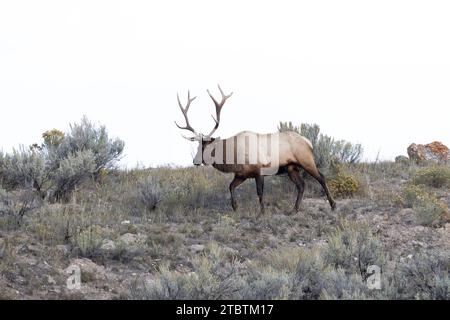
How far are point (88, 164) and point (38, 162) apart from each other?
101 centimetres

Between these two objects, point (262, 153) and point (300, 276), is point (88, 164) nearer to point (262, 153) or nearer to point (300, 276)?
point (262, 153)

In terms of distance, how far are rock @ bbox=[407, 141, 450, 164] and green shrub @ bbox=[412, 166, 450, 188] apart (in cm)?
291

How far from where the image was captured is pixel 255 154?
1284 cm

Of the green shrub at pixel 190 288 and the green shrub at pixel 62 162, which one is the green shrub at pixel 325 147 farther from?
the green shrub at pixel 190 288

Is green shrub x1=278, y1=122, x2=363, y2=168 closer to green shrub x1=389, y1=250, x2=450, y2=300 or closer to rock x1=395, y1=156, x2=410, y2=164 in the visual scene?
rock x1=395, y1=156, x2=410, y2=164

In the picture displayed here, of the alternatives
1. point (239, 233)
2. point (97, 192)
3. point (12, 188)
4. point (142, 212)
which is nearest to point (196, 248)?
point (239, 233)

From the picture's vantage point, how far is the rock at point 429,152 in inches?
687

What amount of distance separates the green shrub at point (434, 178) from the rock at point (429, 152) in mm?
2906

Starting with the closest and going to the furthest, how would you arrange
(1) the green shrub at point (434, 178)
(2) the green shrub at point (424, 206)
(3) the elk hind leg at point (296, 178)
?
(2) the green shrub at point (424, 206) < (3) the elk hind leg at point (296, 178) < (1) the green shrub at point (434, 178)

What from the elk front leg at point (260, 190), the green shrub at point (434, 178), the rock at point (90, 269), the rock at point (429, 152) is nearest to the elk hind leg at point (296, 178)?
the elk front leg at point (260, 190)

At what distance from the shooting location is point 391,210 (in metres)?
12.4

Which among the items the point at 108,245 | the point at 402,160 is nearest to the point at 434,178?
the point at 402,160

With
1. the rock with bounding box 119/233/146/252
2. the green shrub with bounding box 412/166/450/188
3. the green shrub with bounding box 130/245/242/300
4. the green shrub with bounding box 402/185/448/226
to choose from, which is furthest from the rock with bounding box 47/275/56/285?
the green shrub with bounding box 412/166/450/188

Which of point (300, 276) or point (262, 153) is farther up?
point (262, 153)
